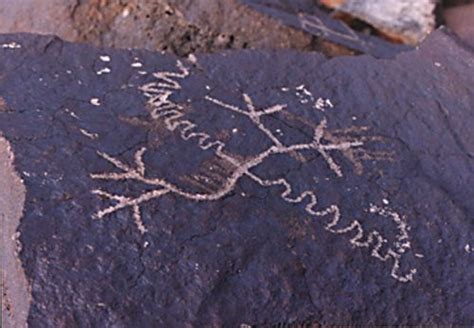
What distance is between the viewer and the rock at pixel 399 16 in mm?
3098

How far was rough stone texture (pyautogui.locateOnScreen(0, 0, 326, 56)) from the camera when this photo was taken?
7.88 ft

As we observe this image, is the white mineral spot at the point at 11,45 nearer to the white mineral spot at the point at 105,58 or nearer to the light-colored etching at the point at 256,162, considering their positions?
the white mineral spot at the point at 105,58

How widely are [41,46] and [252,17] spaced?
24.6 inches

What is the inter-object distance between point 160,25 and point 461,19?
3.98ft

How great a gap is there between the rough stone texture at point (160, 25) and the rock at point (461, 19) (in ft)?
2.34

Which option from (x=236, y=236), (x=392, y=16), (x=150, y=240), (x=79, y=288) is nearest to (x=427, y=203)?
(x=236, y=236)

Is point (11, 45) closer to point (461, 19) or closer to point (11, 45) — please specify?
point (11, 45)

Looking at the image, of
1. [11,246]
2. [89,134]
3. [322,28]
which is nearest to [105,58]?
[89,134]

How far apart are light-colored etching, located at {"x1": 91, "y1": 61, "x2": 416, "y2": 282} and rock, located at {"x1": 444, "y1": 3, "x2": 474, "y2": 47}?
1052 millimetres

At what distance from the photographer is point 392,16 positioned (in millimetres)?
3127

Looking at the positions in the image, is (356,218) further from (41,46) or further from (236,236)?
(41,46)

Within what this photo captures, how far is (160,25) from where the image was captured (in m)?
2.40

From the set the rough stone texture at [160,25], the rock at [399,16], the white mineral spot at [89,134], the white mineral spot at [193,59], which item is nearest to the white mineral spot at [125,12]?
the rough stone texture at [160,25]

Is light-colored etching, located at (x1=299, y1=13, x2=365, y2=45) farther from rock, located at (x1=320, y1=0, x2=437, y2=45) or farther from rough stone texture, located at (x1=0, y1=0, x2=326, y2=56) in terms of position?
rock, located at (x1=320, y1=0, x2=437, y2=45)
